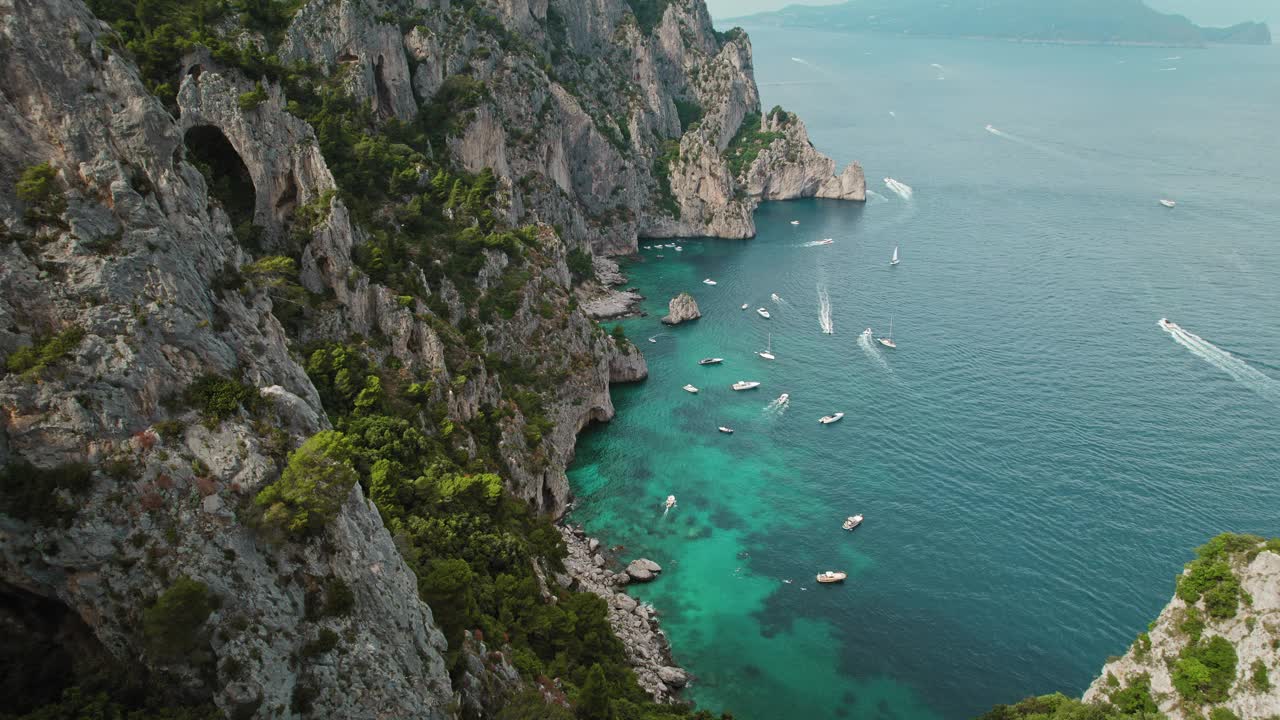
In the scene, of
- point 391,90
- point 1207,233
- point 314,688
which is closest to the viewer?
point 314,688

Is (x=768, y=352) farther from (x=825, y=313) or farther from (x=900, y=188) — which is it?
(x=900, y=188)

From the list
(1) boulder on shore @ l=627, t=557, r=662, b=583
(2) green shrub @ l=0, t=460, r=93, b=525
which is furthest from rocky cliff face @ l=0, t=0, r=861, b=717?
(1) boulder on shore @ l=627, t=557, r=662, b=583

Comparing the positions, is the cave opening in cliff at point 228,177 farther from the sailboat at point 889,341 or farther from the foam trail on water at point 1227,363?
the foam trail on water at point 1227,363

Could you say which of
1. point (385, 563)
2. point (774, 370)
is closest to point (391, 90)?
point (774, 370)

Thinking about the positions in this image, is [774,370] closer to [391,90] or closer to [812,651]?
[812,651]

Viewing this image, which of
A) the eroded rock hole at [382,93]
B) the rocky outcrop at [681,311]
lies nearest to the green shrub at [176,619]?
the eroded rock hole at [382,93]
